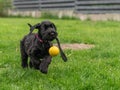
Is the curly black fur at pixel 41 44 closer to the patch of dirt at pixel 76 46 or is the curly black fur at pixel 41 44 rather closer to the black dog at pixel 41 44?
the black dog at pixel 41 44

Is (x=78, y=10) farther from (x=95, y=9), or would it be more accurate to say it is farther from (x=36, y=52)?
(x=36, y=52)

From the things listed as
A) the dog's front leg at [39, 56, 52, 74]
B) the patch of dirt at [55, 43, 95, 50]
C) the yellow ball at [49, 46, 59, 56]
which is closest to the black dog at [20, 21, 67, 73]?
the dog's front leg at [39, 56, 52, 74]

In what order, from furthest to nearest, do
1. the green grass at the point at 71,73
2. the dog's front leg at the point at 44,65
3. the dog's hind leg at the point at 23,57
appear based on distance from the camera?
the dog's hind leg at the point at 23,57 < the dog's front leg at the point at 44,65 < the green grass at the point at 71,73

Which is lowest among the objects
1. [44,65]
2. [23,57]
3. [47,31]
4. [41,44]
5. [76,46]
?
[76,46]

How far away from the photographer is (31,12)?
26203mm

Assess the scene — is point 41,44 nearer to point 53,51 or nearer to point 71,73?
point 53,51

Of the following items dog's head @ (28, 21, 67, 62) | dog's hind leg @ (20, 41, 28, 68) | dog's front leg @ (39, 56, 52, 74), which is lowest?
dog's hind leg @ (20, 41, 28, 68)

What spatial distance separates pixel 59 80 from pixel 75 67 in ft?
3.09

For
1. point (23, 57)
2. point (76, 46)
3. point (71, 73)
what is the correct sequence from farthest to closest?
point (76, 46), point (23, 57), point (71, 73)

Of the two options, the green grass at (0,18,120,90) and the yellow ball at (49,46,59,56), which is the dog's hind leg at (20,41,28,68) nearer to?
the green grass at (0,18,120,90)

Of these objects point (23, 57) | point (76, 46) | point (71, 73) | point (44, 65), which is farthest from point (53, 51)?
point (76, 46)

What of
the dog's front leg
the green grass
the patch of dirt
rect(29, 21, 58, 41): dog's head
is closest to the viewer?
the green grass

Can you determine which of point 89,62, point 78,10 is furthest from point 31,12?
point 89,62

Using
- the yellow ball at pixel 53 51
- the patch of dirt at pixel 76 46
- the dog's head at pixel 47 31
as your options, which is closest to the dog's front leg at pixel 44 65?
the yellow ball at pixel 53 51
